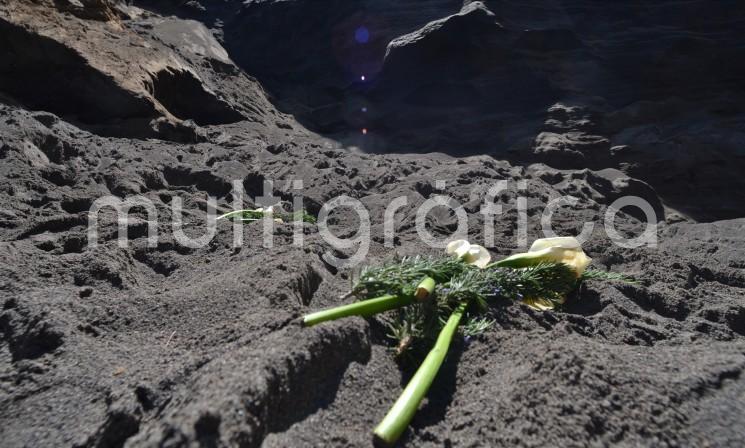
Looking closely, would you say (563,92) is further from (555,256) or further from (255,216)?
(555,256)

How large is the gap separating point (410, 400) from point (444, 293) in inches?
24.6

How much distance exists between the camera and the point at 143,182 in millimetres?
4125

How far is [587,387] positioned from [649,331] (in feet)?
3.43

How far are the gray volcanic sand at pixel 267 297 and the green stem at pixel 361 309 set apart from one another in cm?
3

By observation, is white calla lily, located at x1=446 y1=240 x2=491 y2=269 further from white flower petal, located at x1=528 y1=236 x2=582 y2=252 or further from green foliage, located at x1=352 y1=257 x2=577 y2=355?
white flower petal, located at x1=528 y1=236 x2=582 y2=252

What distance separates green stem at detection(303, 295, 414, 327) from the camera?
5.26 ft

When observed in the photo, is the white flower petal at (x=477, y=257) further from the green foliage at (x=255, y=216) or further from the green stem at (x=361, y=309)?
the green foliage at (x=255, y=216)

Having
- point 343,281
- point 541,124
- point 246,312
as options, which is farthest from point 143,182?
point 541,124

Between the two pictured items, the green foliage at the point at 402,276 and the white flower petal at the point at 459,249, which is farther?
the white flower petal at the point at 459,249

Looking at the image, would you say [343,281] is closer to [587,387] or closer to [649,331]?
[587,387]

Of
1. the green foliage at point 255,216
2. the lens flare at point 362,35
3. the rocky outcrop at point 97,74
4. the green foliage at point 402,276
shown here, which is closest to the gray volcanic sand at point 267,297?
the rocky outcrop at point 97,74

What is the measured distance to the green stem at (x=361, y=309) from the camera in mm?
1604

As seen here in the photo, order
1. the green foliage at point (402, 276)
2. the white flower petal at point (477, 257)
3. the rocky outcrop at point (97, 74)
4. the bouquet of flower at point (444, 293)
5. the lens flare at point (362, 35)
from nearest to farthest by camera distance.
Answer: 1. the bouquet of flower at point (444, 293)
2. the green foliage at point (402, 276)
3. the white flower petal at point (477, 257)
4. the rocky outcrop at point (97, 74)
5. the lens flare at point (362, 35)

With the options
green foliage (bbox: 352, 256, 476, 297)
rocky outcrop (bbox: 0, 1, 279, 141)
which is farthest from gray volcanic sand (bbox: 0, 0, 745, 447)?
green foliage (bbox: 352, 256, 476, 297)
